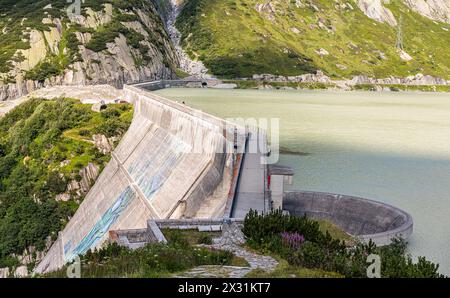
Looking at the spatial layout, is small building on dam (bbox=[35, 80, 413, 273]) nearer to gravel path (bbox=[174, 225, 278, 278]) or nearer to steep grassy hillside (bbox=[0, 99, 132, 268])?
gravel path (bbox=[174, 225, 278, 278])

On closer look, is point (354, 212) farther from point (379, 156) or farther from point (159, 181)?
point (379, 156)

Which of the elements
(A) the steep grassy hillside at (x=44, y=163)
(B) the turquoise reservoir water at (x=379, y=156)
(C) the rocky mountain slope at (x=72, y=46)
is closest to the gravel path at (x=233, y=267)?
(B) the turquoise reservoir water at (x=379, y=156)

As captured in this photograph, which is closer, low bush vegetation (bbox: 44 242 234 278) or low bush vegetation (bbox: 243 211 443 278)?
low bush vegetation (bbox: 44 242 234 278)

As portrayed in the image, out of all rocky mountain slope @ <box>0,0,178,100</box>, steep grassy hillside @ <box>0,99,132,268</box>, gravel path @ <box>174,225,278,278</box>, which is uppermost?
rocky mountain slope @ <box>0,0,178,100</box>

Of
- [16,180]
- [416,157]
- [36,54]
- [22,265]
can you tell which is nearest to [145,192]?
[22,265]

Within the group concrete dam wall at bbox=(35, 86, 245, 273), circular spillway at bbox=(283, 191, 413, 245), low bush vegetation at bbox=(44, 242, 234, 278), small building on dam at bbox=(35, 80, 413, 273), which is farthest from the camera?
concrete dam wall at bbox=(35, 86, 245, 273)

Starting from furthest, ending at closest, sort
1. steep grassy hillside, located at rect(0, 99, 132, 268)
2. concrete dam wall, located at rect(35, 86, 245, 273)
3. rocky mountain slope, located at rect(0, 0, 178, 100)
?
1. rocky mountain slope, located at rect(0, 0, 178, 100)
2. steep grassy hillside, located at rect(0, 99, 132, 268)
3. concrete dam wall, located at rect(35, 86, 245, 273)

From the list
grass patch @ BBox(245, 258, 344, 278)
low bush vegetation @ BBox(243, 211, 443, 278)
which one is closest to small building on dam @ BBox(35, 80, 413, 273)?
low bush vegetation @ BBox(243, 211, 443, 278)

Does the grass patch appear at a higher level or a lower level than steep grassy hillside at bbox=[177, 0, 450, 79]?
lower
